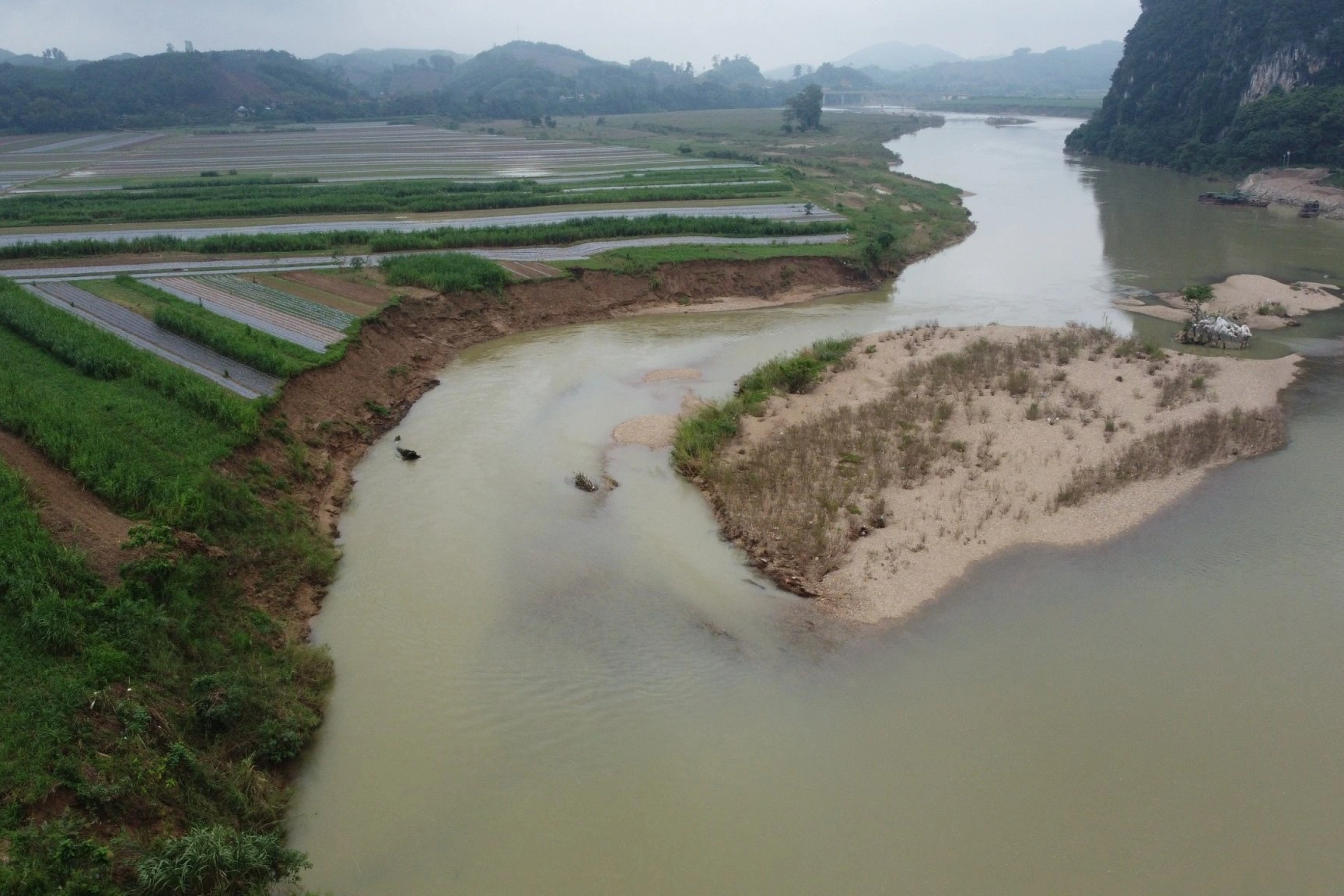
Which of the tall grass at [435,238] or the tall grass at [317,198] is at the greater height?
the tall grass at [317,198]

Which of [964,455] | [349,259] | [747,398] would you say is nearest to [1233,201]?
[964,455]

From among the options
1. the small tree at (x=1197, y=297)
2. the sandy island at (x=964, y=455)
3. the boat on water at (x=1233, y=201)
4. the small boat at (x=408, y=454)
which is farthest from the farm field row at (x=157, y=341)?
the boat on water at (x=1233, y=201)

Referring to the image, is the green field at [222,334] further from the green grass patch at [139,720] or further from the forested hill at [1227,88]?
the forested hill at [1227,88]

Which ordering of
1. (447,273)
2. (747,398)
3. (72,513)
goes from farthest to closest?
(447,273) → (747,398) → (72,513)

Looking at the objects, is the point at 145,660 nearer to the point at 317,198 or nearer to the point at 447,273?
the point at 447,273

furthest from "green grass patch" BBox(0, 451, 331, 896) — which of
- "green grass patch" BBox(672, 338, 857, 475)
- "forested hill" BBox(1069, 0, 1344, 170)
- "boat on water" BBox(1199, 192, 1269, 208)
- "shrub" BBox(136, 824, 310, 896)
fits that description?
"forested hill" BBox(1069, 0, 1344, 170)

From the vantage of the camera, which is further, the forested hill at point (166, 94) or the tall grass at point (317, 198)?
the forested hill at point (166, 94)

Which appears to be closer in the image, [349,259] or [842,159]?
[349,259]
